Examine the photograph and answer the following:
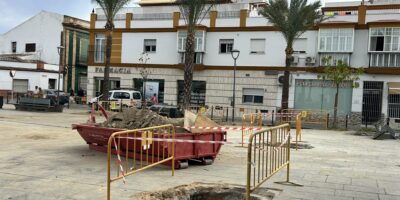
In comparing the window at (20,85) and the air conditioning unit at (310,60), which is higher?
the air conditioning unit at (310,60)

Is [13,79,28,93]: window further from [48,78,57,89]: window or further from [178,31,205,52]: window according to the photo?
[178,31,205,52]: window

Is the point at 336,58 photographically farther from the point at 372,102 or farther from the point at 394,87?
the point at 394,87

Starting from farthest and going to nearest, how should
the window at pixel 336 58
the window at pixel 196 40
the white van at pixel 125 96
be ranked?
the window at pixel 196 40, the white van at pixel 125 96, the window at pixel 336 58

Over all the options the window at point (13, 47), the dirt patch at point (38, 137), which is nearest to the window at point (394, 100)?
the dirt patch at point (38, 137)

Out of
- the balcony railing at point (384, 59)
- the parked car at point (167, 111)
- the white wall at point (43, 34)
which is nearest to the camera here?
the parked car at point (167, 111)

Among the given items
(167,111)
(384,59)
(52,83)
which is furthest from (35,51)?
(384,59)

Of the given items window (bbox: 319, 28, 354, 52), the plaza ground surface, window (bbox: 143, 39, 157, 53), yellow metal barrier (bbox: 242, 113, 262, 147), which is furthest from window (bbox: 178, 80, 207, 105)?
the plaza ground surface

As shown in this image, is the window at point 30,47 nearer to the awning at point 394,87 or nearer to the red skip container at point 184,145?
the awning at point 394,87

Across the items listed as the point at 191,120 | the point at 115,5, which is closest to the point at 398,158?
the point at 191,120

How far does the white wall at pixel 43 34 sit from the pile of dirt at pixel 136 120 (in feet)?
128

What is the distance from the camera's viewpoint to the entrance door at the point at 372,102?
96.4ft

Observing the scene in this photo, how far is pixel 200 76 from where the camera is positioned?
1342 inches

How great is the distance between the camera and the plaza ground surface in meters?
7.18

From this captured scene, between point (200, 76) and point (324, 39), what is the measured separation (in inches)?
377
